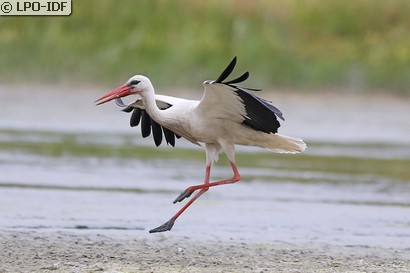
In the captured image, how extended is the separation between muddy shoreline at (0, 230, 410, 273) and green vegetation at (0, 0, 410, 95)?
11.8 metres

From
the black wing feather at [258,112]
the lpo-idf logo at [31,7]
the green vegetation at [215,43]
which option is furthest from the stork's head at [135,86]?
the green vegetation at [215,43]

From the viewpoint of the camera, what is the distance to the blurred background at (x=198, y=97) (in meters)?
11.3

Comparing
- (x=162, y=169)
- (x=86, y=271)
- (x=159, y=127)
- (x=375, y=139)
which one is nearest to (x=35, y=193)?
(x=159, y=127)

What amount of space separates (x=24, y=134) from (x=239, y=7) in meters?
7.66

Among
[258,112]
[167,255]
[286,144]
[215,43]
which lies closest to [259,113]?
[258,112]

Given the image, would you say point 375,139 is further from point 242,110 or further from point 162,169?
point 242,110

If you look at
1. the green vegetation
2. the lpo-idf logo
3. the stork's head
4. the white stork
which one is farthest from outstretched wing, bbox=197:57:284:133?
the green vegetation

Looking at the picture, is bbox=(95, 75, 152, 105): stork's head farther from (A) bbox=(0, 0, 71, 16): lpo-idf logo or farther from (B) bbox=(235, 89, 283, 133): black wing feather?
(A) bbox=(0, 0, 71, 16): lpo-idf logo

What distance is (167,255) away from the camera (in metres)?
9.16

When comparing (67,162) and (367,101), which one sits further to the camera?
(367,101)

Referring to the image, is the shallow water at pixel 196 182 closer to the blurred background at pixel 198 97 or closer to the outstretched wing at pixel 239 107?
the blurred background at pixel 198 97

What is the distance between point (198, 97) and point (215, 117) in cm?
1087

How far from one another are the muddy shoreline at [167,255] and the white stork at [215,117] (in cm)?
43

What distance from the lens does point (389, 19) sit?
24281mm
